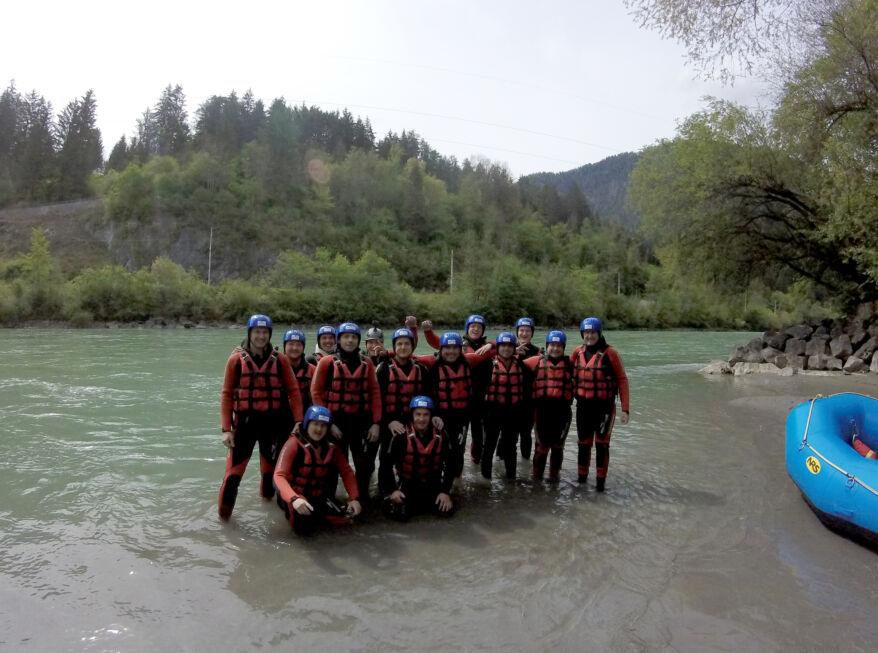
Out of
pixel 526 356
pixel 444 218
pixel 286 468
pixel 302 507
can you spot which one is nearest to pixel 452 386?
pixel 526 356

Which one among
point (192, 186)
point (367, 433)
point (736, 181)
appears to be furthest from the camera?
point (192, 186)

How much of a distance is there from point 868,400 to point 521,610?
18.0ft

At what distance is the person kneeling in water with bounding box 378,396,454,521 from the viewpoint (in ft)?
19.1

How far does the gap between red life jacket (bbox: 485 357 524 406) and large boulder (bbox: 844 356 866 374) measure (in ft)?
54.0

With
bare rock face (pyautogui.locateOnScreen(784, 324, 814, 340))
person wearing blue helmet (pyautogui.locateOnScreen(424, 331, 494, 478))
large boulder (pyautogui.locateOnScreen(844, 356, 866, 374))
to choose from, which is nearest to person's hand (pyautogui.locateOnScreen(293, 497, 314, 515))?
person wearing blue helmet (pyautogui.locateOnScreen(424, 331, 494, 478))

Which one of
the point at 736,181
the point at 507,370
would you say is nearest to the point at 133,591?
the point at 507,370

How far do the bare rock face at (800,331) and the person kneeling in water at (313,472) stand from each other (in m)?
21.3

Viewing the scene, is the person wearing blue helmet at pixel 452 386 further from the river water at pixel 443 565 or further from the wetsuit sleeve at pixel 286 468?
the wetsuit sleeve at pixel 286 468

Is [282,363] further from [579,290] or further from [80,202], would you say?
[80,202]

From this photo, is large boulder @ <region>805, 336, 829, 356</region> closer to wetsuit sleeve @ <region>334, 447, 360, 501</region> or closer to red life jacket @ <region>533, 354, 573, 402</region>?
red life jacket @ <region>533, 354, 573, 402</region>

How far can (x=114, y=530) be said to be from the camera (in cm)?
552

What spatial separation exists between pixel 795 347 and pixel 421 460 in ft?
64.9

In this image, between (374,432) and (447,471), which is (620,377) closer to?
(447,471)

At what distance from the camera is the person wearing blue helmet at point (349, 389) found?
19.5ft
